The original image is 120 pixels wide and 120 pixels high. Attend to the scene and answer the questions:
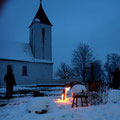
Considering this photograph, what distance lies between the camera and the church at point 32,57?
27203mm

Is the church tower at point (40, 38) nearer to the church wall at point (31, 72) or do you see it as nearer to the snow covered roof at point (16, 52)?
the snow covered roof at point (16, 52)

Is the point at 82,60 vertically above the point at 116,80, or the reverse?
the point at 82,60

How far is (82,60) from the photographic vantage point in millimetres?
38906

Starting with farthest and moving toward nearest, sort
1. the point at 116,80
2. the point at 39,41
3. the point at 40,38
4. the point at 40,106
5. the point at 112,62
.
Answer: the point at 112,62 < the point at 40,38 < the point at 39,41 < the point at 116,80 < the point at 40,106

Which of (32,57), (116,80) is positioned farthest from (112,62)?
(116,80)

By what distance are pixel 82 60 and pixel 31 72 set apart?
15.4 metres

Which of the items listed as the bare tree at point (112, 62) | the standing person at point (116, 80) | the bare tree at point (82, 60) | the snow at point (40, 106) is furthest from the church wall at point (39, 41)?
the bare tree at point (112, 62)

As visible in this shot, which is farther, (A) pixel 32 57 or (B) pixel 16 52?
(A) pixel 32 57

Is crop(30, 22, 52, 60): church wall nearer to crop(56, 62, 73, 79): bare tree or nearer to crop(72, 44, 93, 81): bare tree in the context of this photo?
crop(72, 44, 93, 81): bare tree

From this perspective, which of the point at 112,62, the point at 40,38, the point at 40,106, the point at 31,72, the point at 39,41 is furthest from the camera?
the point at 112,62

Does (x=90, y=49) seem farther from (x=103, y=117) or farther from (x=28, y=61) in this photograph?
(x=103, y=117)

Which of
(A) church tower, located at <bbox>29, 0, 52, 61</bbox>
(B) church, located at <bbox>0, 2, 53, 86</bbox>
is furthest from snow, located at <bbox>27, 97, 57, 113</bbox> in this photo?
(A) church tower, located at <bbox>29, 0, 52, 61</bbox>

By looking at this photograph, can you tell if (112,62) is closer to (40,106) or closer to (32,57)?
(32,57)

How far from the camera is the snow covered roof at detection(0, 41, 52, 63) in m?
27.1
